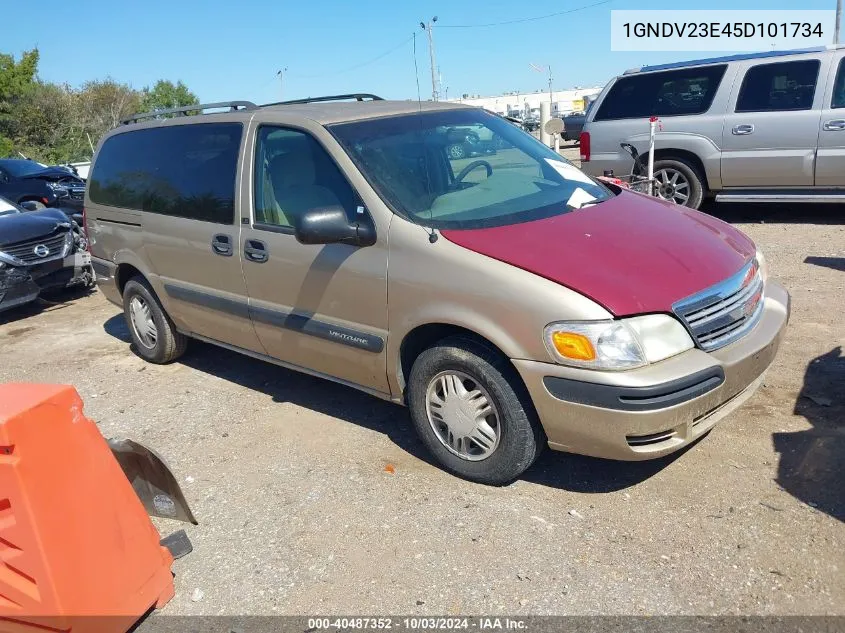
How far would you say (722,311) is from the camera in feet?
10.7

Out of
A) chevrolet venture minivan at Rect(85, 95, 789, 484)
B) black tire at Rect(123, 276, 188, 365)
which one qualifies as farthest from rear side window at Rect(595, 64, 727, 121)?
black tire at Rect(123, 276, 188, 365)

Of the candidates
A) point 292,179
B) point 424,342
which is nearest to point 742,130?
point 292,179

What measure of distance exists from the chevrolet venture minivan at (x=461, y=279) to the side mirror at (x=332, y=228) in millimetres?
10

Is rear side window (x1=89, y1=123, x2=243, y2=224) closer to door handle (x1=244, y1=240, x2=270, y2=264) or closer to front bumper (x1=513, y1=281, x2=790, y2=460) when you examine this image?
door handle (x1=244, y1=240, x2=270, y2=264)

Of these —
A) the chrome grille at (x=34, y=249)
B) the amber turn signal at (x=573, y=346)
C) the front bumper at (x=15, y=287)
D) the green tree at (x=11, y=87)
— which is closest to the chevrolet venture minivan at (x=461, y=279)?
the amber turn signal at (x=573, y=346)

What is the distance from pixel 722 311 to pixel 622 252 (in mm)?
516

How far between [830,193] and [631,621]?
715 centimetres

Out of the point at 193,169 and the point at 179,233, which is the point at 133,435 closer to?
the point at 179,233

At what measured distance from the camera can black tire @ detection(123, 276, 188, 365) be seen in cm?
550

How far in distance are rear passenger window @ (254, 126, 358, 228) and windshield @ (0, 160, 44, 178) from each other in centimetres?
1242


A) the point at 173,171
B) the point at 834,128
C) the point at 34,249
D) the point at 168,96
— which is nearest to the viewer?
the point at 173,171

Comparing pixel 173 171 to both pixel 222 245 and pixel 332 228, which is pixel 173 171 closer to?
pixel 222 245

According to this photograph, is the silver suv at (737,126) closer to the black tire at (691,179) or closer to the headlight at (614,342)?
the black tire at (691,179)

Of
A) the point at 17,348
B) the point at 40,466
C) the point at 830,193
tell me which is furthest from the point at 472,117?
the point at 830,193
